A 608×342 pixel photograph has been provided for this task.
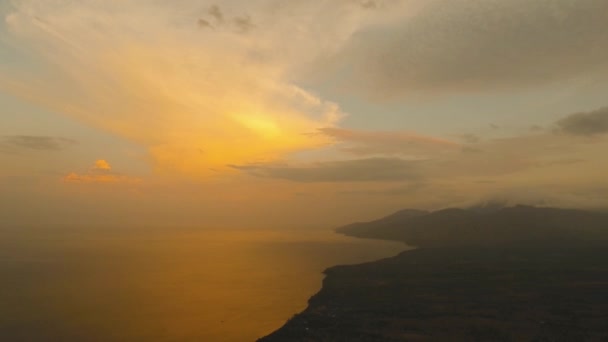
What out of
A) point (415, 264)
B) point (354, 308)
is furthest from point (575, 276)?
point (354, 308)

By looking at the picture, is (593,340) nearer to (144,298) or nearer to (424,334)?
(424,334)

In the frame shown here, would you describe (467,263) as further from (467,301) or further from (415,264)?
(467,301)

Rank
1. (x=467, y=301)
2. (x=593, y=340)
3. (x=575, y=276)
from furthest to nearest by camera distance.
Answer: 1. (x=575, y=276)
2. (x=467, y=301)
3. (x=593, y=340)

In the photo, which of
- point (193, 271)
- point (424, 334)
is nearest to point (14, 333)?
point (424, 334)

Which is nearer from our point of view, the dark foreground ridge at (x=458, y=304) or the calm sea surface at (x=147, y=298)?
the dark foreground ridge at (x=458, y=304)

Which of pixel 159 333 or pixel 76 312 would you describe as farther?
pixel 76 312

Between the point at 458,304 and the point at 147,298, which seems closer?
the point at 458,304

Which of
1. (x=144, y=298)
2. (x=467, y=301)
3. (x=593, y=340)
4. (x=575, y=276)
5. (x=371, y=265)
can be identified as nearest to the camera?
(x=593, y=340)

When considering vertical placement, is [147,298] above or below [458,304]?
below

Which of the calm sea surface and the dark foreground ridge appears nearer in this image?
the dark foreground ridge
